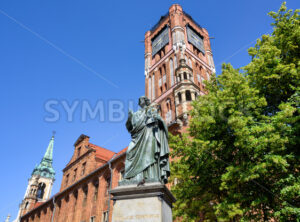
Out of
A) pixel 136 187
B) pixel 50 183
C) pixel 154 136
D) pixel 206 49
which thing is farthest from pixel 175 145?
pixel 50 183

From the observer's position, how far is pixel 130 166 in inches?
203

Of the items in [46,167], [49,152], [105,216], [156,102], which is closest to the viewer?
[105,216]

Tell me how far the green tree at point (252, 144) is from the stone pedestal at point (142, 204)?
414 centimetres

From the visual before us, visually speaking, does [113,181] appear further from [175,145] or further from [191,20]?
[191,20]

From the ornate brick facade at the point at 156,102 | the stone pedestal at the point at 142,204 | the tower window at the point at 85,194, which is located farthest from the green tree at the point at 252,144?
the tower window at the point at 85,194

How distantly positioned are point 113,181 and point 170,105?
1090 cm

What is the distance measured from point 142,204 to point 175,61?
27904mm

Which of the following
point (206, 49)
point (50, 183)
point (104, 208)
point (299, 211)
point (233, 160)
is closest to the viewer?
point (299, 211)

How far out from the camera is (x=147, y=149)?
5.20 meters

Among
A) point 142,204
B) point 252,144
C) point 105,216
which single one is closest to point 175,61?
point 105,216

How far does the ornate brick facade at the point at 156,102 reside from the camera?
23.5 m

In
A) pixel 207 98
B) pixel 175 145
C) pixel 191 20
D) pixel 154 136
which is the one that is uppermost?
pixel 191 20

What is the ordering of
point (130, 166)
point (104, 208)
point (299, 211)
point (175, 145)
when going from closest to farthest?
point (130, 166)
point (299, 211)
point (175, 145)
point (104, 208)

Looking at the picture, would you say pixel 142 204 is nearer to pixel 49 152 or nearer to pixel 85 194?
pixel 85 194
